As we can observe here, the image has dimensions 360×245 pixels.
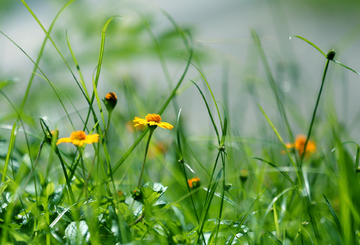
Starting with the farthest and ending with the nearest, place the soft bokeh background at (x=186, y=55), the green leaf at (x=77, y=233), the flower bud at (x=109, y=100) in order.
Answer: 1. the soft bokeh background at (x=186, y=55)
2. the flower bud at (x=109, y=100)
3. the green leaf at (x=77, y=233)

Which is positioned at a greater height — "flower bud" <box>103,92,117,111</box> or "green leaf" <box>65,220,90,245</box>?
"flower bud" <box>103,92,117,111</box>

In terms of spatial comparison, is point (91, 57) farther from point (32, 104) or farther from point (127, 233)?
point (127, 233)

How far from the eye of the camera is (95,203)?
36 centimetres

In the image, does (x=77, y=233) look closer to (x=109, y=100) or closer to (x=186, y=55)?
(x=109, y=100)

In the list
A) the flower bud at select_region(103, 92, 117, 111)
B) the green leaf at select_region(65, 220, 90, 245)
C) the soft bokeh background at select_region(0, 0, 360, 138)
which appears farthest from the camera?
the soft bokeh background at select_region(0, 0, 360, 138)

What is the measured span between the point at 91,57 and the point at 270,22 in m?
1.08

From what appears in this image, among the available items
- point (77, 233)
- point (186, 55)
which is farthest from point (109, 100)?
point (186, 55)

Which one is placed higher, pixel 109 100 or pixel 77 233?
pixel 109 100

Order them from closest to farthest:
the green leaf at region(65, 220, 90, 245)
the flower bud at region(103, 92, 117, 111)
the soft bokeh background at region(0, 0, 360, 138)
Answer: the green leaf at region(65, 220, 90, 245)
the flower bud at region(103, 92, 117, 111)
the soft bokeh background at region(0, 0, 360, 138)

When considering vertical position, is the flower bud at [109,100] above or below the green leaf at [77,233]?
above

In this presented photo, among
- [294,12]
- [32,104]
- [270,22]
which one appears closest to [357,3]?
[294,12]

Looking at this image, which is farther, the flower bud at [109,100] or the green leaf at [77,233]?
the flower bud at [109,100]

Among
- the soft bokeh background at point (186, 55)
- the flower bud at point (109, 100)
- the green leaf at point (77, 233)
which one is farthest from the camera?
the soft bokeh background at point (186, 55)

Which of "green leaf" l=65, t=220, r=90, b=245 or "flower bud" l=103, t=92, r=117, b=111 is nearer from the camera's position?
"green leaf" l=65, t=220, r=90, b=245
